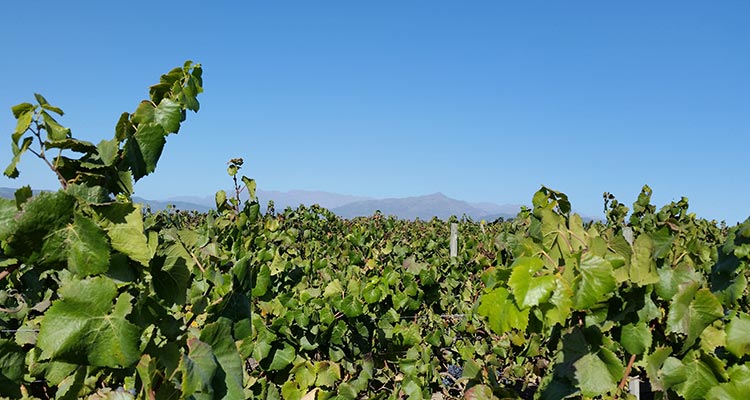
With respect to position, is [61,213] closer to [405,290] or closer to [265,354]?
[265,354]

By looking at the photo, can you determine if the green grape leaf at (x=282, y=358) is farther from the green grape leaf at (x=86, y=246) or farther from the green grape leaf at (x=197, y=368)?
the green grape leaf at (x=86, y=246)

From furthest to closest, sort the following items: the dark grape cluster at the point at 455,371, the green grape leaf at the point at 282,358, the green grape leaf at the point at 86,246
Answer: the dark grape cluster at the point at 455,371 → the green grape leaf at the point at 282,358 → the green grape leaf at the point at 86,246

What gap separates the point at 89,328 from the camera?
4.13 ft

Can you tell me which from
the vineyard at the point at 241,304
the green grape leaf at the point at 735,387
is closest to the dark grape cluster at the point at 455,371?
the vineyard at the point at 241,304

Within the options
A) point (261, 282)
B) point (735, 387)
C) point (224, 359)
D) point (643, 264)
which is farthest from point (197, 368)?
point (735, 387)

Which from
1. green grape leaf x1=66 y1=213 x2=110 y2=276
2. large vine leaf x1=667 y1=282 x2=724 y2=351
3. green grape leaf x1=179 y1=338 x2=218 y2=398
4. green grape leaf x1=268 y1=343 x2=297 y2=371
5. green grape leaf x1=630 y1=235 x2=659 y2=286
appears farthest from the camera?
green grape leaf x1=268 y1=343 x2=297 y2=371

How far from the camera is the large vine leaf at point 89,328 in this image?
1.24 meters

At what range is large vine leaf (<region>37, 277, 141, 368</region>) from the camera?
1.24m

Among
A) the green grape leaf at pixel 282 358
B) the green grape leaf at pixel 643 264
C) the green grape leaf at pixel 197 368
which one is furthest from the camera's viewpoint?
the green grape leaf at pixel 282 358

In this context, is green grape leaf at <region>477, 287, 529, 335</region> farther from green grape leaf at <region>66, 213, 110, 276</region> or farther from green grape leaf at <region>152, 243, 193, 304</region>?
green grape leaf at <region>66, 213, 110, 276</region>

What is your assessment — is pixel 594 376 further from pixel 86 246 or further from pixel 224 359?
pixel 86 246

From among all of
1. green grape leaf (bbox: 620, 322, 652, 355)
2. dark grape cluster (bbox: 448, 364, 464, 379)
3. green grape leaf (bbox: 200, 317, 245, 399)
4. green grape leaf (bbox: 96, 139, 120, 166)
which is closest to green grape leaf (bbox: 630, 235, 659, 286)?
green grape leaf (bbox: 620, 322, 652, 355)

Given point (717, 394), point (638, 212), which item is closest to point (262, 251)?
point (717, 394)

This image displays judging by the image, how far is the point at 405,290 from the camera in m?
3.49
